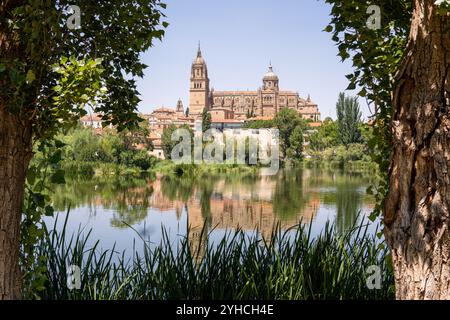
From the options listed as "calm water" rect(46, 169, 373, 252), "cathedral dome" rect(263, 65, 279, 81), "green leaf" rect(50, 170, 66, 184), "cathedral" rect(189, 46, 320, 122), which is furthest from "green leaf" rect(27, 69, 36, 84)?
"cathedral dome" rect(263, 65, 279, 81)

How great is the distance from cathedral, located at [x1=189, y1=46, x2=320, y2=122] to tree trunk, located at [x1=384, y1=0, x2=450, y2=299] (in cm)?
7896

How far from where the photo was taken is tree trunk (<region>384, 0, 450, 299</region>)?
182cm

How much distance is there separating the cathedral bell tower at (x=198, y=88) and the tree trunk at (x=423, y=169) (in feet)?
272

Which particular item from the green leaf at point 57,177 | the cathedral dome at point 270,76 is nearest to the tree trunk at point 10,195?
the green leaf at point 57,177

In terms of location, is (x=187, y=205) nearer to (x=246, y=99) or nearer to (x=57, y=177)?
(x=57, y=177)

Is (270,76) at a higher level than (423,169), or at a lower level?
higher

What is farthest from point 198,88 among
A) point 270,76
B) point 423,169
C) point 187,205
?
point 423,169

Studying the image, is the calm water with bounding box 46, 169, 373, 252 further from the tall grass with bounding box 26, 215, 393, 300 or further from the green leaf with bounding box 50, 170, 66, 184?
the green leaf with bounding box 50, 170, 66, 184

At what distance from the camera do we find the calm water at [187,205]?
9.86m

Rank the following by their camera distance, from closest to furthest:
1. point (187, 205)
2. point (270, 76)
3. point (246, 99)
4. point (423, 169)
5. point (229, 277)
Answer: point (423, 169) < point (229, 277) < point (187, 205) < point (246, 99) < point (270, 76)

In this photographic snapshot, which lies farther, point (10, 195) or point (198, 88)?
point (198, 88)

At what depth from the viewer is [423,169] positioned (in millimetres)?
1853

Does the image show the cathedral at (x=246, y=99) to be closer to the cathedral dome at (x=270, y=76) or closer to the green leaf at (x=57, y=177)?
the cathedral dome at (x=270, y=76)

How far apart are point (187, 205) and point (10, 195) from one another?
9922 mm
